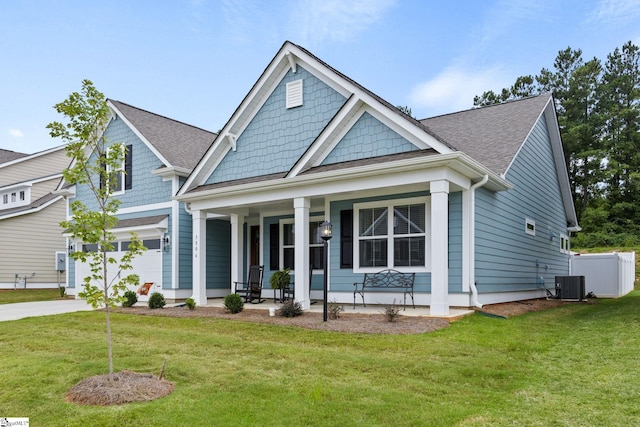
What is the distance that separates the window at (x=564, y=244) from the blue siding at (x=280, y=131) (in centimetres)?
1143

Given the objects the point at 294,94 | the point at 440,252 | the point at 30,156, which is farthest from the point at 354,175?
the point at 30,156

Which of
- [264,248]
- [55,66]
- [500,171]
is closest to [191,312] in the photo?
[264,248]

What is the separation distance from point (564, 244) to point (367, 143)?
39.4ft

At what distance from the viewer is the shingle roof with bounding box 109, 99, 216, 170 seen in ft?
49.8

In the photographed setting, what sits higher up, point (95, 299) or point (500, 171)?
point (500, 171)

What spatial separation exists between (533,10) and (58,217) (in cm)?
2225

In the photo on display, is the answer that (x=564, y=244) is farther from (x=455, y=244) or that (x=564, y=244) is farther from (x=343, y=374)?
(x=343, y=374)

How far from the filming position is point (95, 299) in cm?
525

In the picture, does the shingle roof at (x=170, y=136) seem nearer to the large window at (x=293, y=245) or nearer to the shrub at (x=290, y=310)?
the large window at (x=293, y=245)

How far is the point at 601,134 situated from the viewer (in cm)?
3300

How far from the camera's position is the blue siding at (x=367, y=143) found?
10.4 metres

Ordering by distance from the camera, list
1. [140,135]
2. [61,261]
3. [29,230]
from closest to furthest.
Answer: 1. [140,135]
2. [29,230]
3. [61,261]

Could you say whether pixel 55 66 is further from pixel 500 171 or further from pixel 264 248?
pixel 500 171

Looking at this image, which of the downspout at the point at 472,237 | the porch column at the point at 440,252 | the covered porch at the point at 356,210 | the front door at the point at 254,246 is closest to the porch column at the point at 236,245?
the covered porch at the point at 356,210
